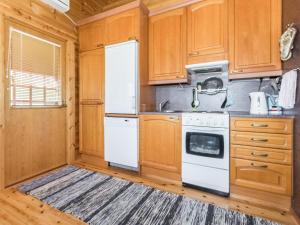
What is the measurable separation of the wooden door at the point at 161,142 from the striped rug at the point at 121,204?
35cm

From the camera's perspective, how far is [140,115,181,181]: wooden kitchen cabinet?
217cm

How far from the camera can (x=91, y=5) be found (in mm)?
3346

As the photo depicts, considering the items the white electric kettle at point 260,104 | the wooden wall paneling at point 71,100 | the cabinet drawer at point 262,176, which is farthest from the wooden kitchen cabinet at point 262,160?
the wooden wall paneling at point 71,100

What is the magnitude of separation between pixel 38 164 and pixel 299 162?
303cm

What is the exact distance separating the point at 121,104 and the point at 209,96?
4.31 feet

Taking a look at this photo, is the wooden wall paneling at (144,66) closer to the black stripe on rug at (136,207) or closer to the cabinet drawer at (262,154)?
the black stripe on rug at (136,207)

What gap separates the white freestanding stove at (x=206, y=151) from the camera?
1880mm

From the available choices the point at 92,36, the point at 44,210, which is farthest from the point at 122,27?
the point at 44,210

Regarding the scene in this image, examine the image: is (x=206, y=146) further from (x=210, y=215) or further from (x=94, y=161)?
(x=94, y=161)

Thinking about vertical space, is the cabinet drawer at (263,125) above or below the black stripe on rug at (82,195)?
above

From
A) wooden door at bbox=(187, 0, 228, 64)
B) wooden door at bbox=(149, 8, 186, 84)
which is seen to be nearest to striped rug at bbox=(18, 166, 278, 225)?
wooden door at bbox=(149, 8, 186, 84)

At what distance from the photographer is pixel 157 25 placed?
102 inches

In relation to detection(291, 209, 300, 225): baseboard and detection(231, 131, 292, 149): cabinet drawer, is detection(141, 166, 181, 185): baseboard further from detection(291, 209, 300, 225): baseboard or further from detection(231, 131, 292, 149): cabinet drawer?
detection(291, 209, 300, 225): baseboard

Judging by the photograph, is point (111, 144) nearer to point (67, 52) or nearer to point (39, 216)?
point (39, 216)
